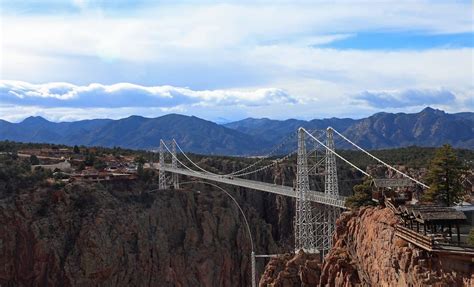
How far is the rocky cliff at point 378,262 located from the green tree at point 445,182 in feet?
19.0

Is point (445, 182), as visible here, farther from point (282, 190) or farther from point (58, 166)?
point (58, 166)

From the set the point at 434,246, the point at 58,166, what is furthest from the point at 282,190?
the point at 434,246

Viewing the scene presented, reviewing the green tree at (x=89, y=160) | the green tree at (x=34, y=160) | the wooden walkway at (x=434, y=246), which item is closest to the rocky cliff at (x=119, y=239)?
the green tree at (x=89, y=160)

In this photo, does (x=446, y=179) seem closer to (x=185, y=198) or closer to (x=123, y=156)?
(x=185, y=198)

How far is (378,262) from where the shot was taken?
85.4ft

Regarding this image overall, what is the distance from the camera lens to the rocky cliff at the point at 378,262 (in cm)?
2098

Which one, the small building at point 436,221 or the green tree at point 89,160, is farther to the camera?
the green tree at point 89,160

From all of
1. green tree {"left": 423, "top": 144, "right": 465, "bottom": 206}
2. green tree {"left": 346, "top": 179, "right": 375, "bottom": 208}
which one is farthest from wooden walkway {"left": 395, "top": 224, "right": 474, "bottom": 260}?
Result: green tree {"left": 346, "top": 179, "right": 375, "bottom": 208}

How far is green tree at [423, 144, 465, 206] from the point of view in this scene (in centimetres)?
3606

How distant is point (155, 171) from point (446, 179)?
60086 millimetres

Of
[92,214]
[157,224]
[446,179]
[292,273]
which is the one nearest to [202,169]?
[157,224]

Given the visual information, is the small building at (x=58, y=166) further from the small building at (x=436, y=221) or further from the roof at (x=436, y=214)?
the roof at (x=436, y=214)

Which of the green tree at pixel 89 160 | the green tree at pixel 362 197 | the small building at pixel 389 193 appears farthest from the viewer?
the green tree at pixel 89 160

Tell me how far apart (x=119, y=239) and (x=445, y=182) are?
41.5 metres
